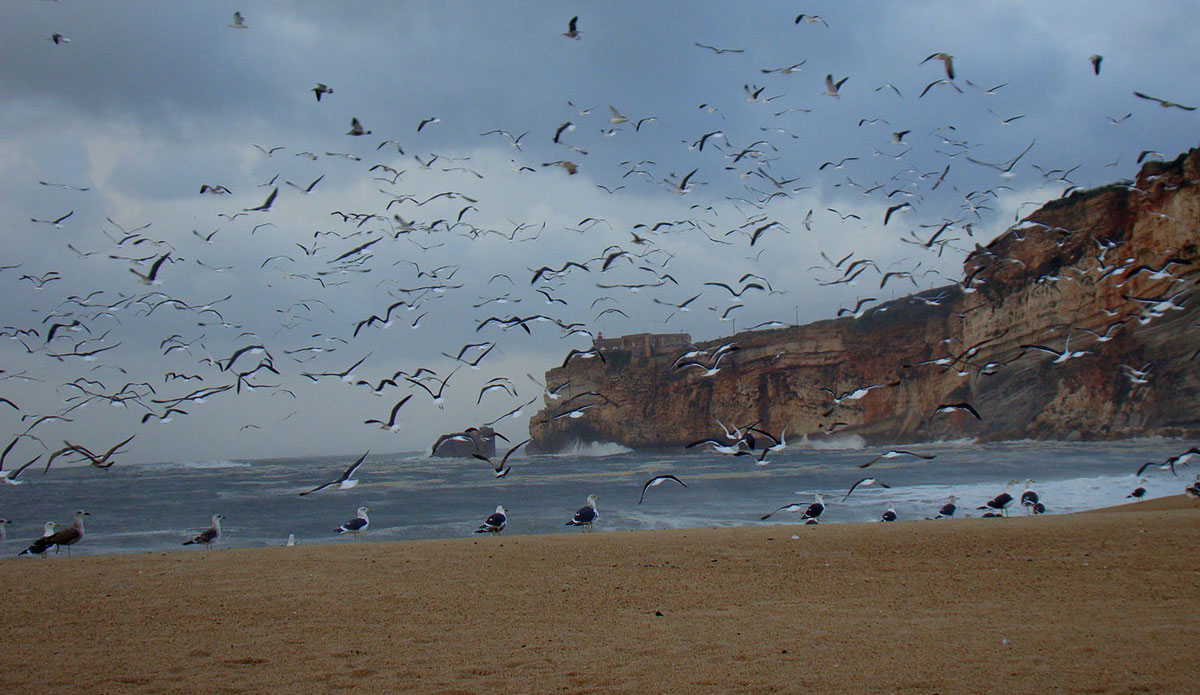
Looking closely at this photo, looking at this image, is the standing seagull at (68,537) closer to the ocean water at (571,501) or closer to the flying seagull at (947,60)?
the ocean water at (571,501)

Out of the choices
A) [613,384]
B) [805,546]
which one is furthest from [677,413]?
[805,546]

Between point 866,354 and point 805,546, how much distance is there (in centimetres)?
6908

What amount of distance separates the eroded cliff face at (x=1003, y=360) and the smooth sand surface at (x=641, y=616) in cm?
916

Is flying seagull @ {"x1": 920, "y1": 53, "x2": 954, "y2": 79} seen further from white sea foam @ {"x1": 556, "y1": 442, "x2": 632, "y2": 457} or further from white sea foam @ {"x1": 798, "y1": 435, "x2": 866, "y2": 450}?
white sea foam @ {"x1": 556, "y1": 442, "x2": 632, "y2": 457}

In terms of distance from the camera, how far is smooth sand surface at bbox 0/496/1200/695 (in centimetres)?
532

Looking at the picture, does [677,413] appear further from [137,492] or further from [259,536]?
[259,536]

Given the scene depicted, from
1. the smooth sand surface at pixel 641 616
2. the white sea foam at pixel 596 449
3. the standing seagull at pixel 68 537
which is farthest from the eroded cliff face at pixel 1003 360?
the standing seagull at pixel 68 537

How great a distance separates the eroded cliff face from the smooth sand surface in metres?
9.16

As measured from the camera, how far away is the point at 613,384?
9200 cm

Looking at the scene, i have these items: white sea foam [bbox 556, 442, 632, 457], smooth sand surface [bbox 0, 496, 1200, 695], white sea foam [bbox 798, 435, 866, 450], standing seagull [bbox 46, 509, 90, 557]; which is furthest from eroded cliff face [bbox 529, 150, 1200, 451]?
standing seagull [bbox 46, 509, 90, 557]

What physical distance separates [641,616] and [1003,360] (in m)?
55.3

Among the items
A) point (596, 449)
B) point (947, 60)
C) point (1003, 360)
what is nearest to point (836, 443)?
point (596, 449)

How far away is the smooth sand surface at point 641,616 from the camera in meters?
5.32

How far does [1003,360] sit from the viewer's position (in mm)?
55594
